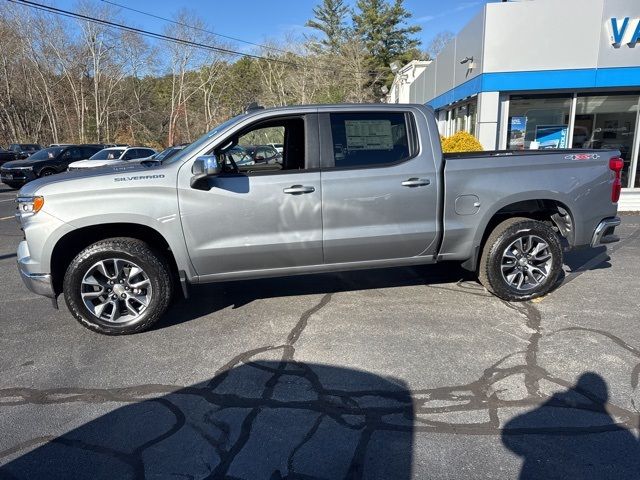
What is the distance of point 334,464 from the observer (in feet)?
7.96

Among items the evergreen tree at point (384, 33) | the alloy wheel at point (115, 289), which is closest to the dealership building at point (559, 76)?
the alloy wheel at point (115, 289)

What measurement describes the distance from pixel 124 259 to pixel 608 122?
1116cm

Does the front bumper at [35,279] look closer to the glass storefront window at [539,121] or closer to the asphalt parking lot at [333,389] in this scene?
the asphalt parking lot at [333,389]

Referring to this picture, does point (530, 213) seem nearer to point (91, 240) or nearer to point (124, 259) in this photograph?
point (124, 259)

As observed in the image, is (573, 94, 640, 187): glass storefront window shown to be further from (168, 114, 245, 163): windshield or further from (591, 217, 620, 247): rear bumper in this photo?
(168, 114, 245, 163): windshield

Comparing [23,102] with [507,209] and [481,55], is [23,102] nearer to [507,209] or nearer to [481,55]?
[481,55]

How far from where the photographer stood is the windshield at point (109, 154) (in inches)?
712

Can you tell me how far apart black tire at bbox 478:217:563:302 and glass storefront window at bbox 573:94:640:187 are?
24.4ft

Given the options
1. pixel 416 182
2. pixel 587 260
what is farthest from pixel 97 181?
pixel 587 260

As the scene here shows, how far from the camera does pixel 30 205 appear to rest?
149 inches

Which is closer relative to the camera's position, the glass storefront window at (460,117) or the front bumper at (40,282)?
the front bumper at (40,282)

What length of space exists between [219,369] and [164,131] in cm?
5465

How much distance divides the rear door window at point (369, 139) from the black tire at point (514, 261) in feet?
4.32

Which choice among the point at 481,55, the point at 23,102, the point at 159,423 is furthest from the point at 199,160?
the point at 23,102
